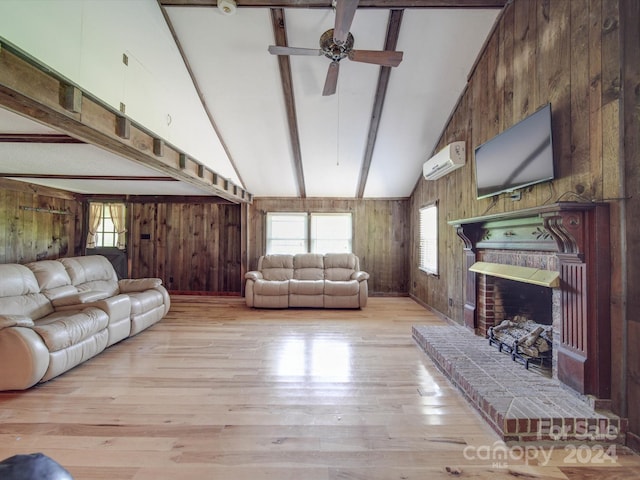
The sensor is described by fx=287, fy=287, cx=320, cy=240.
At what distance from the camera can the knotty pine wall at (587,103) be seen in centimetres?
174

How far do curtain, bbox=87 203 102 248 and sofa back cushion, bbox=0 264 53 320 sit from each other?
341 cm

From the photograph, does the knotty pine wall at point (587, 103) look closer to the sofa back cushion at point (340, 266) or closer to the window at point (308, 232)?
the sofa back cushion at point (340, 266)

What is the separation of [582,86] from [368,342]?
2986 millimetres

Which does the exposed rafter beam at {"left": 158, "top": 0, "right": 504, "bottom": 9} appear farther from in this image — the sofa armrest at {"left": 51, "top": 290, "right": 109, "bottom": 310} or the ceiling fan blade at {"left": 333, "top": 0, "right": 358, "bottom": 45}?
the sofa armrest at {"left": 51, "top": 290, "right": 109, "bottom": 310}

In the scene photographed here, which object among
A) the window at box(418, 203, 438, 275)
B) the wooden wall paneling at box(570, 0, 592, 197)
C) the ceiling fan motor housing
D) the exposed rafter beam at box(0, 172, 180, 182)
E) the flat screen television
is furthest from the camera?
the window at box(418, 203, 438, 275)

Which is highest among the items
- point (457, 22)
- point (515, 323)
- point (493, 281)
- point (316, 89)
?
point (457, 22)

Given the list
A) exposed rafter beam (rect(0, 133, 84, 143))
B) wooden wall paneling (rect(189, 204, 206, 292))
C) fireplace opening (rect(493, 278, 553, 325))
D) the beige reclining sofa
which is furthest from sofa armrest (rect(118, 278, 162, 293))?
fireplace opening (rect(493, 278, 553, 325))

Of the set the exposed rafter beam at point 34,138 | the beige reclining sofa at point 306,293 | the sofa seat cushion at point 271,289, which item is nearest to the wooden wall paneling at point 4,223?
the exposed rafter beam at point 34,138

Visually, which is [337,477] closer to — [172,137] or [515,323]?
[515,323]

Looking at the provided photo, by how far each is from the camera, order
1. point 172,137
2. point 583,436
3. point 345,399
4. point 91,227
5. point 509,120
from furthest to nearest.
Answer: point 91,227, point 172,137, point 509,120, point 345,399, point 583,436

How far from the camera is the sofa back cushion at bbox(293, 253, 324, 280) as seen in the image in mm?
5715

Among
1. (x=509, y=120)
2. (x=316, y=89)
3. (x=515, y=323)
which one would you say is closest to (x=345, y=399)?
(x=515, y=323)

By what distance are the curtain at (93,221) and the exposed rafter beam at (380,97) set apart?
18.6ft

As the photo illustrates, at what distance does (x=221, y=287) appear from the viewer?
6469mm
